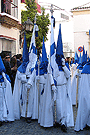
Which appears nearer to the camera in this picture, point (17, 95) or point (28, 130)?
point (28, 130)

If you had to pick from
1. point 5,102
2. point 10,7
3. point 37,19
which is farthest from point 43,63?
point 37,19

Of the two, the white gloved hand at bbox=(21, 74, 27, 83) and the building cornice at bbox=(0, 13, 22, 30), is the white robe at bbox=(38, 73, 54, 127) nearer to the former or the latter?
the white gloved hand at bbox=(21, 74, 27, 83)

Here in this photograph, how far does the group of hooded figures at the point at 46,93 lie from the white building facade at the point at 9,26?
7.60 m

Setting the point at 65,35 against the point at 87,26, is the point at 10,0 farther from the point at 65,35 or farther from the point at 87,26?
the point at 65,35

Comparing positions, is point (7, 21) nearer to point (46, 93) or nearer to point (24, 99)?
point (24, 99)

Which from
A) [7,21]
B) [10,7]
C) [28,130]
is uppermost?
[10,7]

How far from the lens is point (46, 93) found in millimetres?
5430

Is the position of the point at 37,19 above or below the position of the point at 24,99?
above

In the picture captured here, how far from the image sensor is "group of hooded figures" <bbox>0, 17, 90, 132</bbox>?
513cm

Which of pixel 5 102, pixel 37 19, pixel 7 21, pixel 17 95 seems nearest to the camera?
pixel 5 102

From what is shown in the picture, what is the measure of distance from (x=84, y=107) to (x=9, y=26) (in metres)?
10.9

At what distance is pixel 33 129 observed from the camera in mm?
5477

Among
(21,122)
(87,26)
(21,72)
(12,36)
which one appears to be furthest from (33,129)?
(87,26)

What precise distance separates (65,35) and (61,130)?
3189 cm
